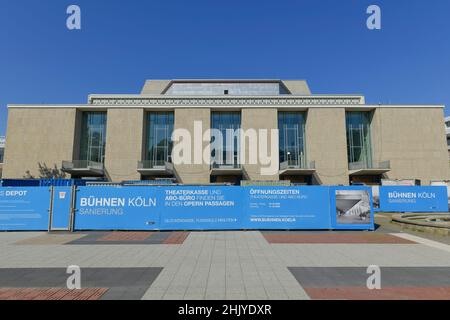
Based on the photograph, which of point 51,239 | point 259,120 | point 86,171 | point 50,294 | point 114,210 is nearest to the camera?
point 50,294

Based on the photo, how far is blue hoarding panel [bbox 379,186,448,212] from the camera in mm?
20000

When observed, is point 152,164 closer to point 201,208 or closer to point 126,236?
point 201,208

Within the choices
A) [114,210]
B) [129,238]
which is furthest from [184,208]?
[114,210]

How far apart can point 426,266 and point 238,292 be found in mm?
5613

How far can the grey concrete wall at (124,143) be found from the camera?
32.4 m

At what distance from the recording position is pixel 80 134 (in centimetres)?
3497

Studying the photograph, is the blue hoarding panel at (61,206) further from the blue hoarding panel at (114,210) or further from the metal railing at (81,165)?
the metal railing at (81,165)

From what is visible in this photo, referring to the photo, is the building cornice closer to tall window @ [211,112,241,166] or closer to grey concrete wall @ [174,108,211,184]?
grey concrete wall @ [174,108,211,184]

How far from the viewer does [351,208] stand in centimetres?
1196

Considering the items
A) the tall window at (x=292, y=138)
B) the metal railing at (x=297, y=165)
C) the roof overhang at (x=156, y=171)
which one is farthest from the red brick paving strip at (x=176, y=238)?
the tall window at (x=292, y=138)

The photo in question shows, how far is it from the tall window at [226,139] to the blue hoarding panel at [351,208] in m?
21.2

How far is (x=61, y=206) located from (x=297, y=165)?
95.1 feet
